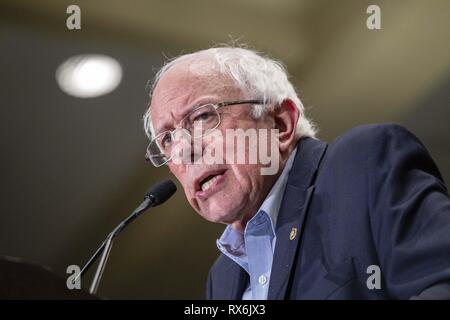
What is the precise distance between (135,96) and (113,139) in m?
0.20

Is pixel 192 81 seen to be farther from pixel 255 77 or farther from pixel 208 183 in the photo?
pixel 208 183

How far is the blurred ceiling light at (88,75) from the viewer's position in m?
2.27

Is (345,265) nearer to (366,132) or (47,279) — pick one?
(366,132)

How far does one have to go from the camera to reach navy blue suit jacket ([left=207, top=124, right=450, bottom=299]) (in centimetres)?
112

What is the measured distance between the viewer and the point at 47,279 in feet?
2.35

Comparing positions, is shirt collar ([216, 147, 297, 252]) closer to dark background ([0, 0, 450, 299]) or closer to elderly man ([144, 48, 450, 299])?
elderly man ([144, 48, 450, 299])

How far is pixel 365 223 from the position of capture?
49.5 inches

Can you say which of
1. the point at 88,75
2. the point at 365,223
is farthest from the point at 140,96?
the point at 365,223

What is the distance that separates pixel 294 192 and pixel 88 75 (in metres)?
1.14

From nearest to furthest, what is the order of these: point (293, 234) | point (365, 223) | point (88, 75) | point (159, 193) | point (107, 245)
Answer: point (365, 223) < point (293, 234) < point (107, 245) < point (159, 193) < point (88, 75)

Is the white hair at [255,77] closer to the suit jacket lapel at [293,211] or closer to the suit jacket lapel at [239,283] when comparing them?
the suit jacket lapel at [293,211]

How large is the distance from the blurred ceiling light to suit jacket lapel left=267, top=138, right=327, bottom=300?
3.19 feet

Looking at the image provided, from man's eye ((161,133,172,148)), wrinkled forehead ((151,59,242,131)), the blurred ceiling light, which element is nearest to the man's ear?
wrinkled forehead ((151,59,242,131))
